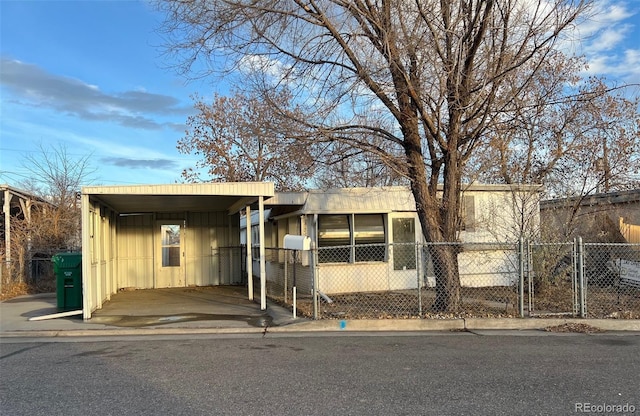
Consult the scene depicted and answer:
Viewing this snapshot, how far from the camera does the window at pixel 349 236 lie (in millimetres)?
14469

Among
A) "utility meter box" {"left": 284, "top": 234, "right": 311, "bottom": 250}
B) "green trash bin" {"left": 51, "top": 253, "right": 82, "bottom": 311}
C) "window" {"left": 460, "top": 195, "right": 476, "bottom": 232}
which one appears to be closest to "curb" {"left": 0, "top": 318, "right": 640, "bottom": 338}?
"utility meter box" {"left": 284, "top": 234, "right": 311, "bottom": 250}

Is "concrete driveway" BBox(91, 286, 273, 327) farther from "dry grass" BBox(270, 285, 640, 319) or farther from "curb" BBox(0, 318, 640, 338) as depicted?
"dry grass" BBox(270, 285, 640, 319)

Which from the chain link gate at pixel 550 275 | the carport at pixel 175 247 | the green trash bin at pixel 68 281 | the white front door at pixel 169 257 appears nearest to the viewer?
the green trash bin at pixel 68 281

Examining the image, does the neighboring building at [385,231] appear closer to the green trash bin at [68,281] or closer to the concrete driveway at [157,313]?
the concrete driveway at [157,313]

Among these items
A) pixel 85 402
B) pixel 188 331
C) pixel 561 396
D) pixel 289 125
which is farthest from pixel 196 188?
pixel 561 396

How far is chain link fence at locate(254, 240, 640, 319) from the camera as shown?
10062mm

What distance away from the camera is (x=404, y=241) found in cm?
1511

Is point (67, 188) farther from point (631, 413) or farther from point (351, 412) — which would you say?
point (631, 413)

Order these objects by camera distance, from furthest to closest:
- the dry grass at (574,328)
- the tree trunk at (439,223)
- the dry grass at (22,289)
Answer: the dry grass at (22,289)
the tree trunk at (439,223)
the dry grass at (574,328)

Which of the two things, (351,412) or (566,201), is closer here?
(351,412)

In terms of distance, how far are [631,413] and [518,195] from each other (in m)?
10.4

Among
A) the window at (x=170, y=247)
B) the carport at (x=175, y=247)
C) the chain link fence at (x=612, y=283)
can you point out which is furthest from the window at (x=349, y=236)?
the window at (x=170, y=247)

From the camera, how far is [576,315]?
988 centimetres

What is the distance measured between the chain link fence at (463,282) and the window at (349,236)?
0.04 metres
